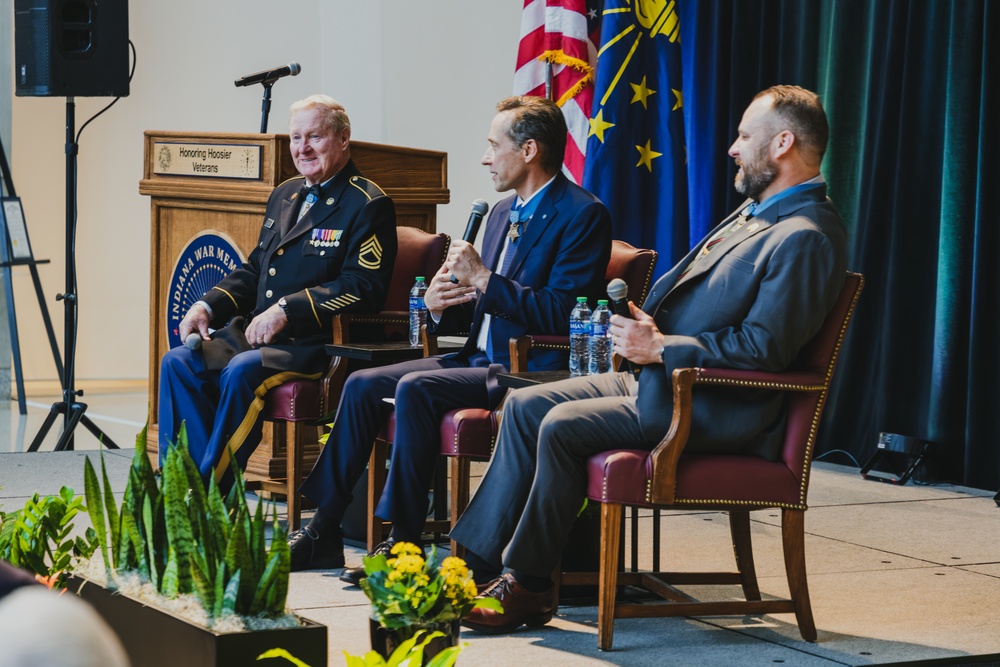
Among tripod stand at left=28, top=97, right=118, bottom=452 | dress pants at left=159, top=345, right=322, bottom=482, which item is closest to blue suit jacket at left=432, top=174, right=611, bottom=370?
dress pants at left=159, top=345, right=322, bottom=482

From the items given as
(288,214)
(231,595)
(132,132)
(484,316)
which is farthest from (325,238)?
(132,132)

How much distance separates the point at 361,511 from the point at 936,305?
2442 millimetres

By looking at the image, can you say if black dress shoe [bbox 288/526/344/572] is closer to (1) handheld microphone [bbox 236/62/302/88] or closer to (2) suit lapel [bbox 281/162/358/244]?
(2) suit lapel [bbox 281/162/358/244]

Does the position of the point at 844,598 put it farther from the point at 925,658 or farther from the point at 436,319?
the point at 436,319

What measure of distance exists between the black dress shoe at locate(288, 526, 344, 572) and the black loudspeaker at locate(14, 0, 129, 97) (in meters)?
2.53

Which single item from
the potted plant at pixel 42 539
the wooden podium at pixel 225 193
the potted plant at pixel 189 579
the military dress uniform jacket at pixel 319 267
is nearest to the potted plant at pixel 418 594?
the potted plant at pixel 189 579

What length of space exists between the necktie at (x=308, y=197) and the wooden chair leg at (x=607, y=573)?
172 cm

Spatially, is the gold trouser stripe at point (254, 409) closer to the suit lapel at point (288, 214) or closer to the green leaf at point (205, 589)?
the suit lapel at point (288, 214)

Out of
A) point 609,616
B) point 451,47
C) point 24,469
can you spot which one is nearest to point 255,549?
point 609,616

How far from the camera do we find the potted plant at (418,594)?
2.31m

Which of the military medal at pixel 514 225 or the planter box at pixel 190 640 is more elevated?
the military medal at pixel 514 225

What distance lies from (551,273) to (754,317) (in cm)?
76

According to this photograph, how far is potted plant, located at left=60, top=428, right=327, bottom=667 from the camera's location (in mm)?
1985

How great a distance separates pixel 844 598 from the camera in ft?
10.6
